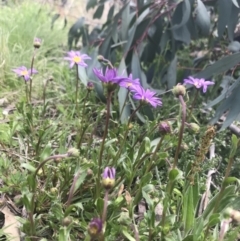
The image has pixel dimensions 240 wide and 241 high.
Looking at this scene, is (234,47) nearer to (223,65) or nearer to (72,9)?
(223,65)

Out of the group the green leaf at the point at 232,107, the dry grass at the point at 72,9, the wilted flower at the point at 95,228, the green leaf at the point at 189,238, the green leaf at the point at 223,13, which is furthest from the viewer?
the dry grass at the point at 72,9

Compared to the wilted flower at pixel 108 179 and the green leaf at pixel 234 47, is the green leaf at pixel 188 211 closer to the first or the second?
the wilted flower at pixel 108 179

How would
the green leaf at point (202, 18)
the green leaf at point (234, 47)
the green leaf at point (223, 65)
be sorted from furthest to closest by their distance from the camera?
the green leaf at point (234, 47) → the green leaf at point (202, 18) → the green leaf at point (223, 65)

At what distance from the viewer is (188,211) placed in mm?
1004

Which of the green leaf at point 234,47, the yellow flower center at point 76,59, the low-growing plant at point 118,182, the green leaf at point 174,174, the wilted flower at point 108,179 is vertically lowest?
the low-growing plant at point 118,182

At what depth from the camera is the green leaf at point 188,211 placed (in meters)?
1.00

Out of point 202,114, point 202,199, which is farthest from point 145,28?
point 202,199

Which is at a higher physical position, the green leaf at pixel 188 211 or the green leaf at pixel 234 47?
the green leaf at pixel 234 47

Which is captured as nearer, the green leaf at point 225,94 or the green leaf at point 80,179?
the green leaf at point 80,179

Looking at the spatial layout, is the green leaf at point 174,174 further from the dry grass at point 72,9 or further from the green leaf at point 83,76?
the dry grass at point 72,9

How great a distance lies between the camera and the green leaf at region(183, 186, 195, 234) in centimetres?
100

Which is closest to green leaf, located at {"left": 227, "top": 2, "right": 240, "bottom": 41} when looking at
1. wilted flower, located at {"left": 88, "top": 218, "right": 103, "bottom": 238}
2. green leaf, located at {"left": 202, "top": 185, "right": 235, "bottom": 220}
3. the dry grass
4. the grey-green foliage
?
the grey-green foliage

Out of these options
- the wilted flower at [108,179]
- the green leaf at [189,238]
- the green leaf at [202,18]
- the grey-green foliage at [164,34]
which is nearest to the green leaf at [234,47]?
the grey-green foliage at [164,34]

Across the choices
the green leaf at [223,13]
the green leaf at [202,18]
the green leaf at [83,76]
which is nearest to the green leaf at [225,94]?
the green leaf at [223,13]
